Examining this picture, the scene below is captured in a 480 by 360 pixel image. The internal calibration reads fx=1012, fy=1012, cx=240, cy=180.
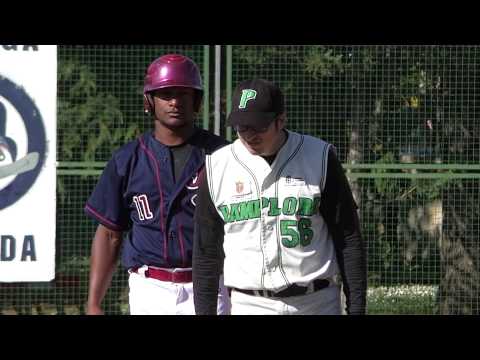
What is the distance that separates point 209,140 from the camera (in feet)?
17.1

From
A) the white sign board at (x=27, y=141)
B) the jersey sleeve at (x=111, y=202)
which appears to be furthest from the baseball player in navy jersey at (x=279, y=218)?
the white sign board at (x=27, y=141)

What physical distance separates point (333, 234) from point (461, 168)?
5.28 metres

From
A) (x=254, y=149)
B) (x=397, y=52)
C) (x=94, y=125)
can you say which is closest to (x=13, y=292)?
(x=94, y=125)

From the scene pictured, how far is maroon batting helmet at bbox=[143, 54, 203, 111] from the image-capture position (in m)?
5.09

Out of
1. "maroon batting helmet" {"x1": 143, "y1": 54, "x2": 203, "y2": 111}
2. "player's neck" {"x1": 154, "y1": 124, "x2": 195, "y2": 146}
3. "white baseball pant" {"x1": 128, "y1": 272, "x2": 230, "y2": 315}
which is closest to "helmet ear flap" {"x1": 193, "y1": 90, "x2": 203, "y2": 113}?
"maroon batting helmet" {"x1": 143, "y1": 54, "x2": 203, "y2": 111}

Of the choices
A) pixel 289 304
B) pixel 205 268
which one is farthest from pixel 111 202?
pixel 289 304

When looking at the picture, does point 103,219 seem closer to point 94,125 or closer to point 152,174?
point 152,174

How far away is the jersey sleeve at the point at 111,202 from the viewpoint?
517 cm

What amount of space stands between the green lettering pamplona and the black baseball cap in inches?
13.4

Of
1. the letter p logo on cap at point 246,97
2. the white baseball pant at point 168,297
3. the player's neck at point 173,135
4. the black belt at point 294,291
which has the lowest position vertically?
the white baseball pant at point 168,297

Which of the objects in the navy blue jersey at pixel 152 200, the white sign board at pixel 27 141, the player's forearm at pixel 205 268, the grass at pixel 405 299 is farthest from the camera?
the grass at pixel 405 299

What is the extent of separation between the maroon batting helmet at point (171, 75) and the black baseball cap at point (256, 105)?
0.75 m

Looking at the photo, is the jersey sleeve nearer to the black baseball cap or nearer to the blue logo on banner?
the black baseball cap

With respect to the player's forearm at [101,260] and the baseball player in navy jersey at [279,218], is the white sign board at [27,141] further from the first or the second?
the baseball player in navy jersey at [279,218]
